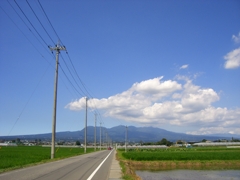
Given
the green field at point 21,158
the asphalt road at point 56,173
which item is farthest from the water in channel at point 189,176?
the green field at point 21,158

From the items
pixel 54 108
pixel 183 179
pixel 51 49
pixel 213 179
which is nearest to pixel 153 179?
pixel 183 179

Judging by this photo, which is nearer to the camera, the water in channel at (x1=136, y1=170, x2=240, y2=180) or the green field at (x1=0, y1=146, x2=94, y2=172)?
the green field at (x1=0, y1=146, x2=94, y2=172)

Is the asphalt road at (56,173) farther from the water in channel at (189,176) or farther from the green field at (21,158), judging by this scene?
the water in channel at (189,176)

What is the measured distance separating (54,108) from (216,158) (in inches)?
975

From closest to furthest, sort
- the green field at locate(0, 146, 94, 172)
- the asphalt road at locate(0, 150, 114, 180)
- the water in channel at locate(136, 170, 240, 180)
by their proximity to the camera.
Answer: the asphalt road at locate(0, 150, 114, 180) < the green field at locate(0, 146, 94, 172) < the water in channel at locate(136, 170, 240, 180)

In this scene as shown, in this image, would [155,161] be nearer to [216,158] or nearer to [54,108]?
[216,158]

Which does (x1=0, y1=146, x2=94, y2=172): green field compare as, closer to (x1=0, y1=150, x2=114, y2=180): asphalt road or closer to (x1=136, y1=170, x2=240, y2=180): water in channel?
(x1=0, y1=150, x2=114, y2=180): asphalt road

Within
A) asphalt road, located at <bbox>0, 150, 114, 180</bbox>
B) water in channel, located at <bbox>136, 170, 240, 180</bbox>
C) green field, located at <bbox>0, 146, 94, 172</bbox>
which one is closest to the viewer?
asphalt road, located at <bbox>0, 150, 114, 180</bbox>

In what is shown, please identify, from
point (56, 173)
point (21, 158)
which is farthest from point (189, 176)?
point (21, 158)

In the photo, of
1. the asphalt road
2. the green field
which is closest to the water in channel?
the asphalt road

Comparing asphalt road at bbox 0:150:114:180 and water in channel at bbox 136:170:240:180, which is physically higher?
asphalt road at bbox 0:150:114:180

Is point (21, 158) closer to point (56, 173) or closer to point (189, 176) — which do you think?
point (56, 173)

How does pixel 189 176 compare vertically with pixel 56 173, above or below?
below

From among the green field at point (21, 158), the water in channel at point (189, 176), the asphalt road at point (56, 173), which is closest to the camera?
the asphalt road at point (56, 173)
